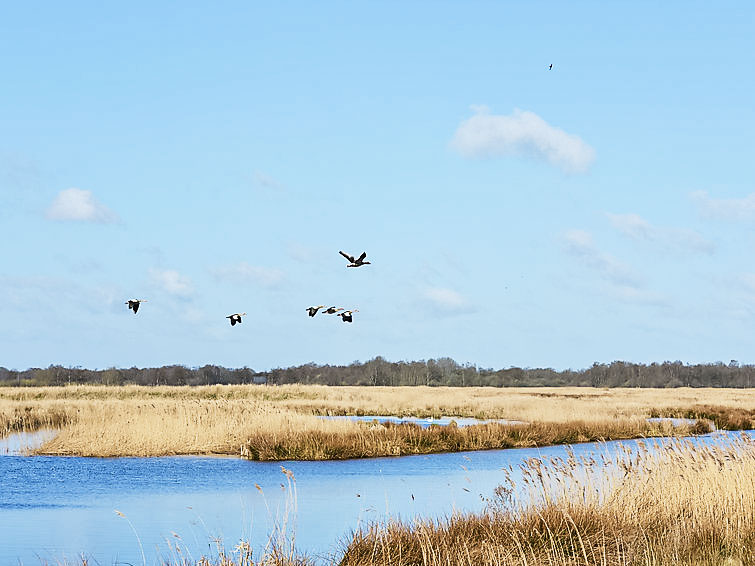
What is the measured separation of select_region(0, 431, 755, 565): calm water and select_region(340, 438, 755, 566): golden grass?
25.0 inches

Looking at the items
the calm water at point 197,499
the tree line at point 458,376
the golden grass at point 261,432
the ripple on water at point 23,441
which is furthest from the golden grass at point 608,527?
the tree line at point 458,376

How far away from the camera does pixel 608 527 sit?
11336 millimetres

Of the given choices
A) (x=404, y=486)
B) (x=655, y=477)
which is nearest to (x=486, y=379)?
(x=404, y=486)

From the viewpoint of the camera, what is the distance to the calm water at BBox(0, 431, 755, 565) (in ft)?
49.2

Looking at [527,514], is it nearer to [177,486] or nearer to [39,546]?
[39,546]

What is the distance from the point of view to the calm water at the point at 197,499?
49.2ft

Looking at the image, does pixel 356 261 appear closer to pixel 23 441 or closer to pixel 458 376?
pixel 23 441

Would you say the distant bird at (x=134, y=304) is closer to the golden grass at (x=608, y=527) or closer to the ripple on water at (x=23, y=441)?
the golden grass at (x=608, y=527)

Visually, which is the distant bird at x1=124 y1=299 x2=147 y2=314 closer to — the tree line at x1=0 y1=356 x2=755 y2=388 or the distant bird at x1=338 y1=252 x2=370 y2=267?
the distant bird at x1=338 y1=252 x2=370 y2=267

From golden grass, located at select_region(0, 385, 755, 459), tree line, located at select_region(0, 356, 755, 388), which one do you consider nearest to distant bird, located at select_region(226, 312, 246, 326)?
golden grass, located at select_region(0, 385, 755, 459)

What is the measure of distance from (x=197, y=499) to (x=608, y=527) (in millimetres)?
11284

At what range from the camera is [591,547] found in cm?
1046

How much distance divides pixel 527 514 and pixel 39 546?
27.2 feet

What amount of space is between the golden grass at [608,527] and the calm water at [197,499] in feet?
2.09
